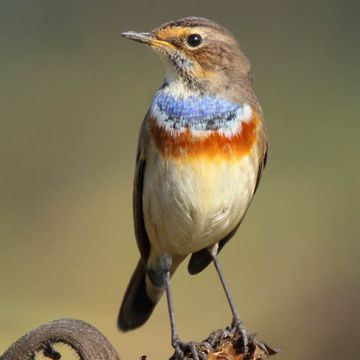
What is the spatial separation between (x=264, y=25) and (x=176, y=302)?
11.0ft

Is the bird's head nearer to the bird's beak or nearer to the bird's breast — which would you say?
the bird's beak

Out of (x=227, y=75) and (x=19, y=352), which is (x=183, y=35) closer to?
(x=227, y=75)

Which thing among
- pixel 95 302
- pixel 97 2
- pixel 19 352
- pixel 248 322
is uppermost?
pixel 97 2

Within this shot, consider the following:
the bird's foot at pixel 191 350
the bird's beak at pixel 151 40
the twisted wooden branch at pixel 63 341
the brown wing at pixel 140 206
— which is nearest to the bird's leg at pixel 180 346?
the bird's foot at pixel 191 350

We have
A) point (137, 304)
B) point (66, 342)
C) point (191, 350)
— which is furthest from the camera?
point (137, 304)

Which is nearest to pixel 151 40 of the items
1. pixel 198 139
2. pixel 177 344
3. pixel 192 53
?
pixel 192 53

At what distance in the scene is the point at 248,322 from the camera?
7.13 metres

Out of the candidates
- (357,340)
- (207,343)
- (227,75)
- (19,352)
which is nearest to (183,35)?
(227,75)

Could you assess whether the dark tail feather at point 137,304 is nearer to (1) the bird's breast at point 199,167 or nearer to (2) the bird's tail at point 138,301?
(2) the bird's tail at point 138,301

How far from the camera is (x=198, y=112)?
17.0 ft

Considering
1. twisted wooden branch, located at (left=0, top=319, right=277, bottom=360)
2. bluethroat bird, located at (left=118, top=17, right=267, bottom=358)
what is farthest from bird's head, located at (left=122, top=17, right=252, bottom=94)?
twisted wooden branch, located at (left=0, top=319, right=277, bottom=360)

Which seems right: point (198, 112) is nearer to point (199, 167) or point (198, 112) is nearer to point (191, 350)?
point (199, 167)

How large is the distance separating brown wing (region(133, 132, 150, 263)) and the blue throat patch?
233mm

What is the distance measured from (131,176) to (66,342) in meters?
4.69
